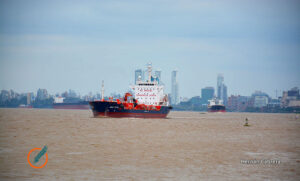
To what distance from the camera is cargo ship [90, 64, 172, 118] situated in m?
95.1

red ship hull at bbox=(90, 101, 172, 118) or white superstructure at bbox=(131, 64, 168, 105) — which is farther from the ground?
white superstructure at bbox=(131, 64, 168, 105)

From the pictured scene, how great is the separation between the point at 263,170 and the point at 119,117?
7724 centimetres

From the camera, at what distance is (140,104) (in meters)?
100

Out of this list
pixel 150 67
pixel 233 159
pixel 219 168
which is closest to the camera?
pixel 219 168

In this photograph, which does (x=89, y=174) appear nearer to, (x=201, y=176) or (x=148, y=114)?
(x=201, y=176)

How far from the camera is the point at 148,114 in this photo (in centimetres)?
10050

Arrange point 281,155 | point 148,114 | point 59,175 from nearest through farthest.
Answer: point 59,175
point 281,155
point 148,114

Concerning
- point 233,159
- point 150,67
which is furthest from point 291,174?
point 150,67

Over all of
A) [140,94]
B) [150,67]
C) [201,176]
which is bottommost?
[201,176]

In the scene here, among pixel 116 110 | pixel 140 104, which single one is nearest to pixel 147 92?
pixel 140 104

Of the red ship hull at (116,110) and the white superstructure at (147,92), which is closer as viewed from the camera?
the red ship hull at (116,110)

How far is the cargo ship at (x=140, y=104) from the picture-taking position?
9506 cm

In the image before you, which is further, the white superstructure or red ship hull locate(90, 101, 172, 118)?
the white superstructure

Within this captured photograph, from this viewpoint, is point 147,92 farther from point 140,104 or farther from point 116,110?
point 116,110
